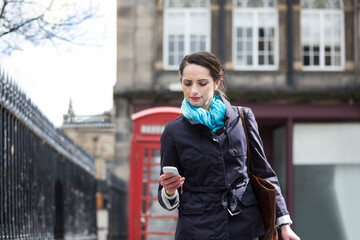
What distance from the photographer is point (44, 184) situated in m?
7.08

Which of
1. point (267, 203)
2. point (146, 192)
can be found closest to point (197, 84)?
point (267, 203)

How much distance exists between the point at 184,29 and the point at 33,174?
390 inches

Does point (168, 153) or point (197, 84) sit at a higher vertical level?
point (197, 84)

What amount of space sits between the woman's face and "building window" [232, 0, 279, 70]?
12.5m

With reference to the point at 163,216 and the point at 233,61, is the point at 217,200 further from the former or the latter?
the point at 233,61

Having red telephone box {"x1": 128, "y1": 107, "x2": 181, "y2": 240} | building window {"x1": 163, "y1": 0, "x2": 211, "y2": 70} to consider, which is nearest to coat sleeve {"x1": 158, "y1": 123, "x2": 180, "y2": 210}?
red telephone box {"x1": 128, "y1": 107, "x2": 181, "y2": 240}

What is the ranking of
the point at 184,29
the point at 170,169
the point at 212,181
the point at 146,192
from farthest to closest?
the point at 184,29, the point at 146,192, the point at 212,181, the point at 170,169

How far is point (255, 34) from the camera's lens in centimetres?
1600

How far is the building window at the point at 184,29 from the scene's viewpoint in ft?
52.3

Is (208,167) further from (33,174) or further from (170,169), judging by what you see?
(33,174)

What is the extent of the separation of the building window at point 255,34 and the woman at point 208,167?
12.5 metres

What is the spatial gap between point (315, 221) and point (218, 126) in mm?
12299

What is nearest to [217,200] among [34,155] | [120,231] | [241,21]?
[34,155]

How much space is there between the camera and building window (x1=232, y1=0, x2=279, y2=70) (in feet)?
52.4
